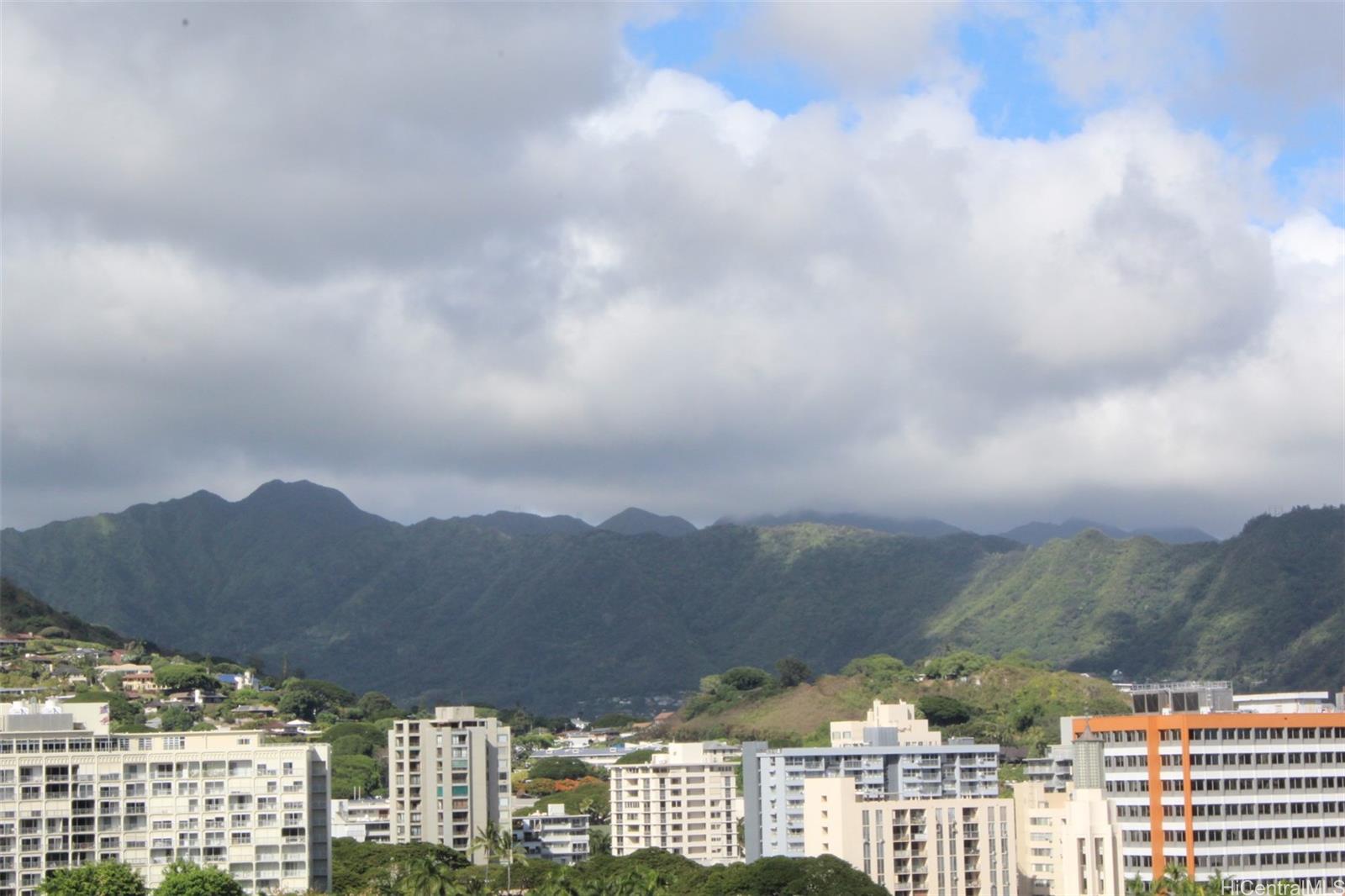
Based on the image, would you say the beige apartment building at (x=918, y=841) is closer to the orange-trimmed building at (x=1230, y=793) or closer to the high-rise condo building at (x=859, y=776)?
the high-rise condo building at (x=859, y=776)

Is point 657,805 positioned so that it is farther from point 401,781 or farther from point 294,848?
point 294,848

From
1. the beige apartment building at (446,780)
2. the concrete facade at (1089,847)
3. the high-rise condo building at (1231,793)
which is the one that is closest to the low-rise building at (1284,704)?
the high-rise condo building at (1231,793)

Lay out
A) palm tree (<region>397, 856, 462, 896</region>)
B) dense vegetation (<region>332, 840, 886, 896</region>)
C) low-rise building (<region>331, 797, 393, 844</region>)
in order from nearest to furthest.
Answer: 1. palm tree (<region>397, 856, 462, 896</region>)
2. dense vegetation (<region>332, 840, 886, 896</region>)
3. low-rise building (<region>331, 797, 393, 844</region>)

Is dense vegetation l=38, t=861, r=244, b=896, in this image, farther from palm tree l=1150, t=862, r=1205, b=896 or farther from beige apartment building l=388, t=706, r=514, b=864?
beige apartment building l=388, t=706, r=514, b=864

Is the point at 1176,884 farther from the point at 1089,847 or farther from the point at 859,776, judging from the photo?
the point at 859,776

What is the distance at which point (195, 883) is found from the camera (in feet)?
310

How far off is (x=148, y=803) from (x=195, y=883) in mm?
13754

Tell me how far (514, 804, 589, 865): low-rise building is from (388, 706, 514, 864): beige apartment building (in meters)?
2.82

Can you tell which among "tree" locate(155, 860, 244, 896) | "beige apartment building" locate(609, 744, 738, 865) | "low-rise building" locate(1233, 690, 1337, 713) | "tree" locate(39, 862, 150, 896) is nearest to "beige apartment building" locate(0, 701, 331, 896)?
"tree" locate(39, 862, 150, 896)

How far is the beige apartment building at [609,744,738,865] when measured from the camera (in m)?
157

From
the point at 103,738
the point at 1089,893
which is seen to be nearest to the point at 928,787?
the point at 1089,893

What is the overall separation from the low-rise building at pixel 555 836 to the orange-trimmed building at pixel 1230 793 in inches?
2524

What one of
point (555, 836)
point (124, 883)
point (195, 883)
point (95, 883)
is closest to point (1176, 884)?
point (195, 883)

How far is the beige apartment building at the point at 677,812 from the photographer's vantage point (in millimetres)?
156625
